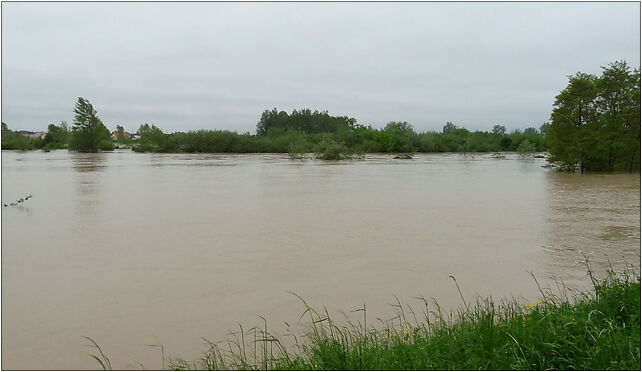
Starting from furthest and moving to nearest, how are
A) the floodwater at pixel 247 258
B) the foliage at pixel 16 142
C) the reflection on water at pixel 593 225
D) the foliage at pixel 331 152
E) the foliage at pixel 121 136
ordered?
the foliage at pixel 121 136, the foliage at pixel 16 142, the foliage at pixel 331 152, the reflection on water at pixel 593 225, the floodwater at pixel 247 258

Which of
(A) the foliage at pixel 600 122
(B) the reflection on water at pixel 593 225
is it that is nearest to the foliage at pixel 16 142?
(A) the foliage at pixel 600 122

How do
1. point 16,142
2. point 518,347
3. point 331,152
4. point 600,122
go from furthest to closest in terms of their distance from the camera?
1. point 16,142
2. point 331,152
3. point 600,122
4. point 518,347

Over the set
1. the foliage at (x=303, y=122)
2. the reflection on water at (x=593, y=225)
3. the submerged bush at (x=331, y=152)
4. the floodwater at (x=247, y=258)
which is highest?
the foliage at (x=303, y=122)

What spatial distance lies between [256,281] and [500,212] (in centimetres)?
732

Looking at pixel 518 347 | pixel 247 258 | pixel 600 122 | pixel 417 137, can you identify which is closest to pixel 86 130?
pixel 417 137

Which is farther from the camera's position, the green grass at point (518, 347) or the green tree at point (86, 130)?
the green tree at point (86, 130)

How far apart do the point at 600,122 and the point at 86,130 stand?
5072cm

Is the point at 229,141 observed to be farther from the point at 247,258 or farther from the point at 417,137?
the point at 247,258

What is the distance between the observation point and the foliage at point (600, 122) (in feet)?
70.6

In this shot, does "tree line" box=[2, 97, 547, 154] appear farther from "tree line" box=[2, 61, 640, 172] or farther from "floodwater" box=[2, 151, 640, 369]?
"floodwater" box=[2, 151, 640, 369]

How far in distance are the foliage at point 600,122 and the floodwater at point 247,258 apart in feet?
28.4

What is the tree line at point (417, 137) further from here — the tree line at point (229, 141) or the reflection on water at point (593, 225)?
the reflection on water at point (593, 225)

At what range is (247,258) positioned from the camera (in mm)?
7363

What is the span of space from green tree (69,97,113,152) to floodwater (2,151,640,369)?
45.7 meters
